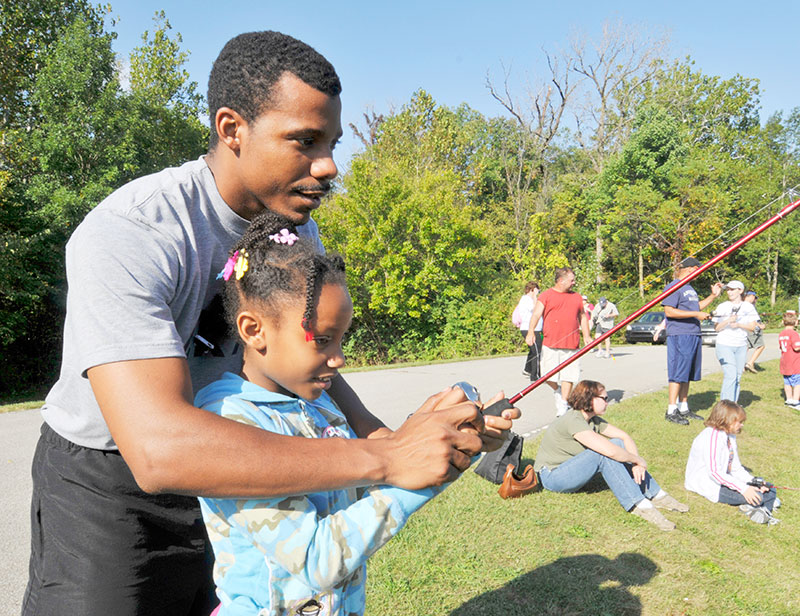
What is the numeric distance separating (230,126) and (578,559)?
4.46m

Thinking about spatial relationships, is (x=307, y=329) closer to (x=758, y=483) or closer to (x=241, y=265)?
(x=241, y=265)

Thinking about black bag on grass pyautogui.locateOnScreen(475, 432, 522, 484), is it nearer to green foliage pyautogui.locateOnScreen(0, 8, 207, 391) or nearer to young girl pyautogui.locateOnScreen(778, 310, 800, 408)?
young girl pyautogui.locateOnScreen(778, 310, 800, 408)

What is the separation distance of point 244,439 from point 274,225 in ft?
2.14

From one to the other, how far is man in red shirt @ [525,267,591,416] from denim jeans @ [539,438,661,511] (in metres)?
2.69

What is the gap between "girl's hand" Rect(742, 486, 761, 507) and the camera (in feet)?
19.6

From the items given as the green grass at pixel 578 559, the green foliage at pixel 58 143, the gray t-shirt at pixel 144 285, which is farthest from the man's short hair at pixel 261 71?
the green foliage at pixel 58 143

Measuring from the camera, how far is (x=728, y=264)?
39.5 m

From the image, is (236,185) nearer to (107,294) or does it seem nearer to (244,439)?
(107,294)

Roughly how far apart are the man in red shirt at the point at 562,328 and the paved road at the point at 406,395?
2.64 ft

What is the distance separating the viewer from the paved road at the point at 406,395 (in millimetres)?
4773

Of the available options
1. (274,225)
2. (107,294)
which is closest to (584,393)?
(274,225)

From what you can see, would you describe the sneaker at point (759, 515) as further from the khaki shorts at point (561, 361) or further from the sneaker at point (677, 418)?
the sneaker at point (677, 418)

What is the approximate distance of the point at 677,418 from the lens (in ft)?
30.4

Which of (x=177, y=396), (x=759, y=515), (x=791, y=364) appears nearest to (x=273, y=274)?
(x=177, y=396)
